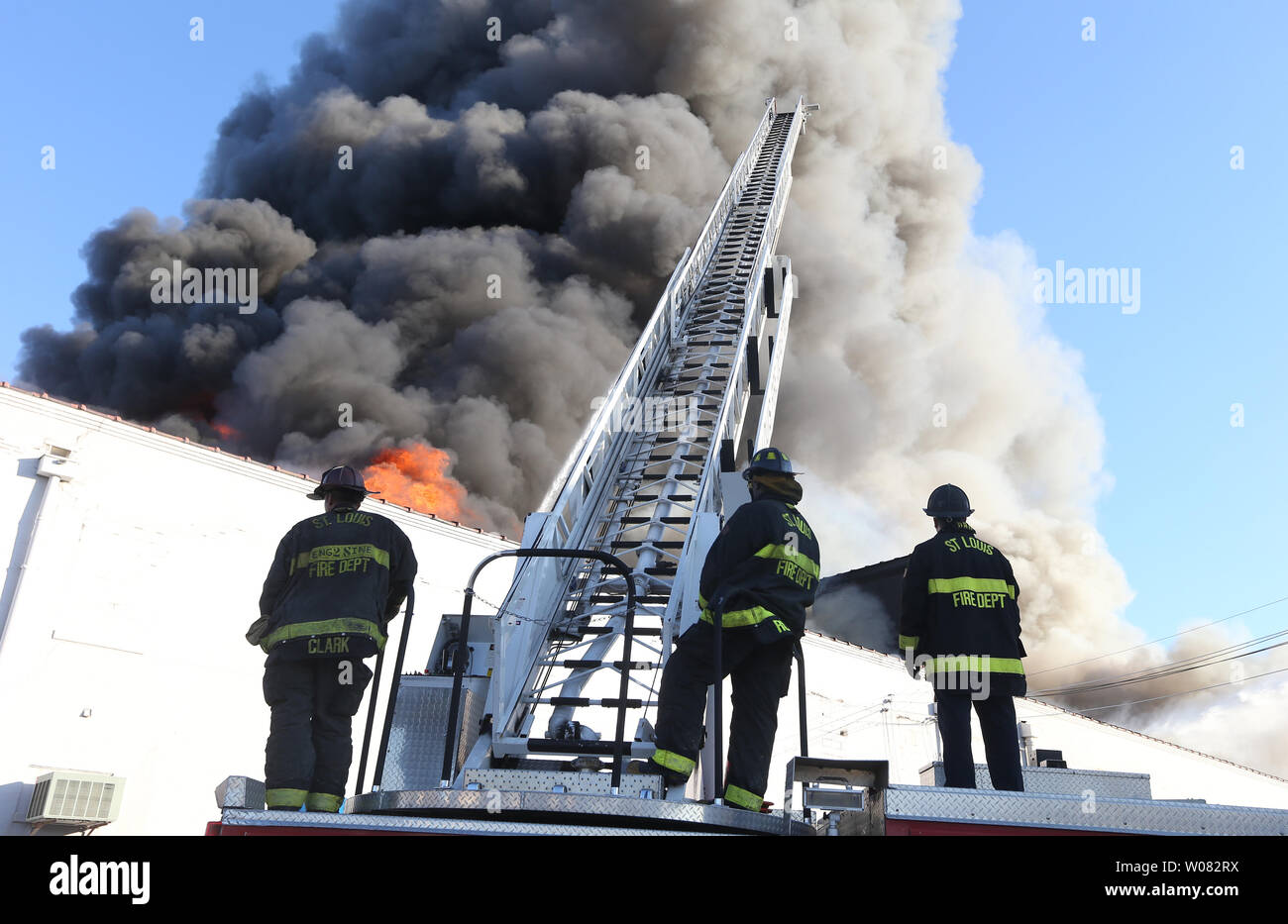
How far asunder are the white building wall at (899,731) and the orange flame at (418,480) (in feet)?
20.5

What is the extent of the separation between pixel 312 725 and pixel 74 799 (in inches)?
195

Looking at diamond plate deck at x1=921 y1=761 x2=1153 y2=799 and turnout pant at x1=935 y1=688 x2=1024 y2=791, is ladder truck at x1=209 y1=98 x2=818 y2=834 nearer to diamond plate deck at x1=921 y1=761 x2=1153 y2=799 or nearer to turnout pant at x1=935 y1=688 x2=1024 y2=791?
turnout pant at x1=935 y1=688 x2=1024 y2=791

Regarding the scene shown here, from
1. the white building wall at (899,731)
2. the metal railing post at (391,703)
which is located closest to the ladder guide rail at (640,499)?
the metal railing post at (391,703)

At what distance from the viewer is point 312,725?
363 centimetres

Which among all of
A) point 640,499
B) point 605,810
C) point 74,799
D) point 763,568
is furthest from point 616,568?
point 74,799

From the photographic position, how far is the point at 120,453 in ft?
27.5

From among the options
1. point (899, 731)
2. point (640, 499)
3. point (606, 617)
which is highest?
point (640, 499)

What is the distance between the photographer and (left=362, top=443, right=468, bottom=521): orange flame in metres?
15.7

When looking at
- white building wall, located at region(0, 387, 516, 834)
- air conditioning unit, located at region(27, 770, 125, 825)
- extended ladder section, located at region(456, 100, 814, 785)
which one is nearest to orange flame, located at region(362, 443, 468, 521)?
white building wall, located at region(0, 387, 516, 834)

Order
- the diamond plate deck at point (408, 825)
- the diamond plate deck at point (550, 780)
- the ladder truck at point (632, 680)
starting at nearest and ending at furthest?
the diamond plate deck at point (408, 825)
the ladder truck at point (632, 680)
the diamond plate deck at point (550, 780)

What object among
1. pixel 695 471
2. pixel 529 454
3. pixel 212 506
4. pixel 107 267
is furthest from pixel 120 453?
pixel 107 267

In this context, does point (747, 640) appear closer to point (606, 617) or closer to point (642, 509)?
point (606, 617)

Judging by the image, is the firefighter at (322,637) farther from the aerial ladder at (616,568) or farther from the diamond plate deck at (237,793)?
the diamond plate deck at (237,793)

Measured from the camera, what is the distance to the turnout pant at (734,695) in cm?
340
